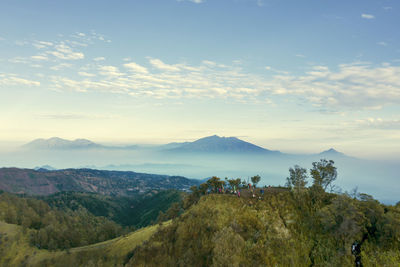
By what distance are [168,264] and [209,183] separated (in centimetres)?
4209

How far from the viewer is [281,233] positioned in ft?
238

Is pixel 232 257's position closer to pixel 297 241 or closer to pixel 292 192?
pixel 297 241

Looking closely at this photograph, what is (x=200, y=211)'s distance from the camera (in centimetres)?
8944

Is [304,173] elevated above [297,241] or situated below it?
above

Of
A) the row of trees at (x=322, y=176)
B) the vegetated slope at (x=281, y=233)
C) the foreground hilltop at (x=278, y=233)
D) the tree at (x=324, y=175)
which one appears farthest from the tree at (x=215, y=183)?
the tree at (x=324, y=175)

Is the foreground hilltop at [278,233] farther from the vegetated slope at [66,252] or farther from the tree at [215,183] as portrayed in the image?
the vegetated slope at [66,252]

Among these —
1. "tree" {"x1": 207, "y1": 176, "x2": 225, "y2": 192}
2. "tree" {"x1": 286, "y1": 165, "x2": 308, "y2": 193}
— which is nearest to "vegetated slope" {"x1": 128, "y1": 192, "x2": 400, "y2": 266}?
"tree" {"x1": 286, "y1": 165, "x2": 308, "y2": 193}

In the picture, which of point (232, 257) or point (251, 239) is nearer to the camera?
point (232, 257)

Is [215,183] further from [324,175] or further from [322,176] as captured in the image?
[324,175]

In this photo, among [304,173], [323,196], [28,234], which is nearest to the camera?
[323,196]

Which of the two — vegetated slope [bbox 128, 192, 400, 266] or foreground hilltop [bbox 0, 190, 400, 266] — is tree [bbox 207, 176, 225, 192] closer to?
foreground hilltop [bbox 0, 190, 400, 266]

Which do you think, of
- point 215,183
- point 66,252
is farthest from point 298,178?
point 66,252

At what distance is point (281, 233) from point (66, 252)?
5720 inches

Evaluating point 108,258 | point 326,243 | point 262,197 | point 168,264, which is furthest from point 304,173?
point 108,258
